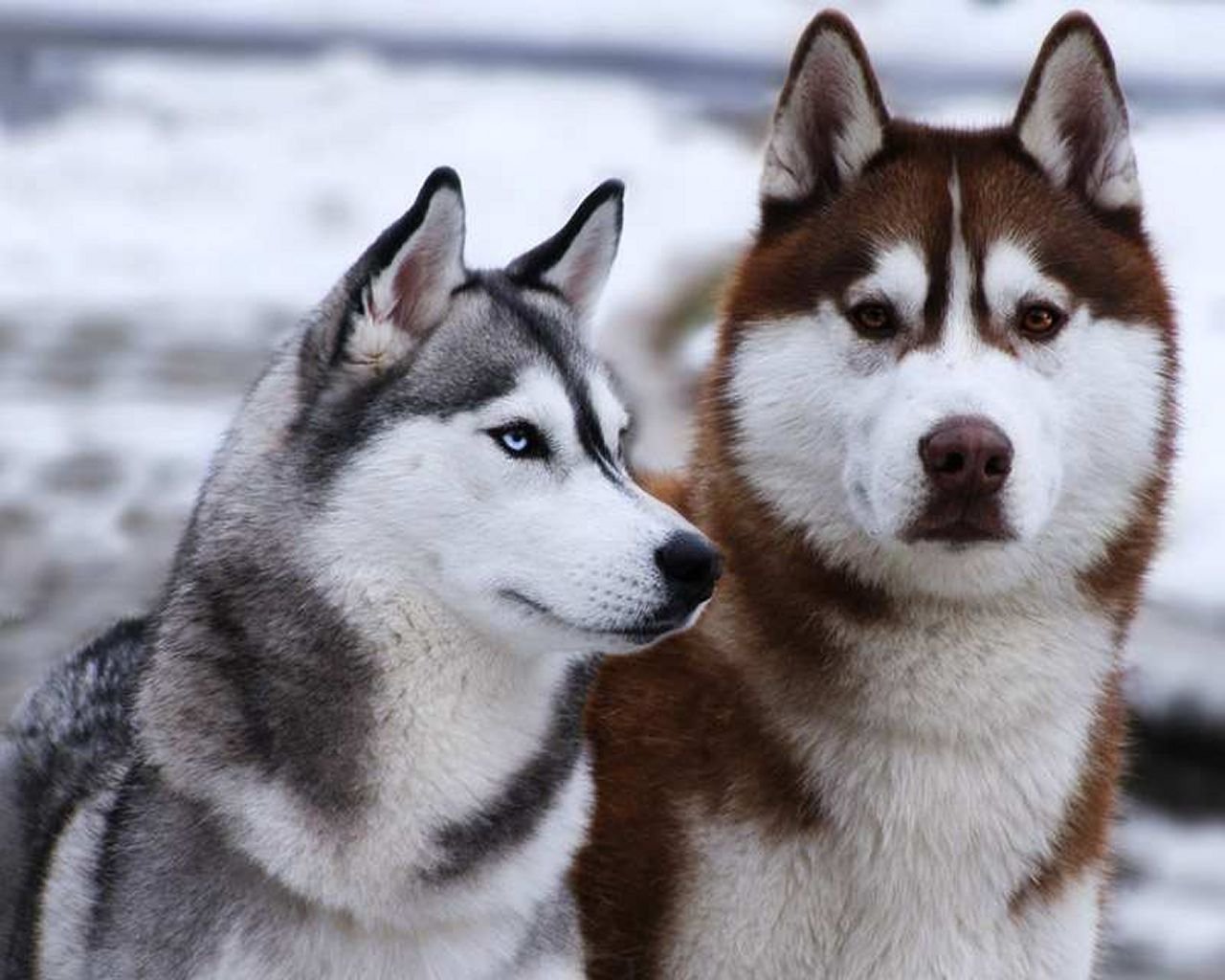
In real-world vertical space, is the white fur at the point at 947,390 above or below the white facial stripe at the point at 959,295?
below

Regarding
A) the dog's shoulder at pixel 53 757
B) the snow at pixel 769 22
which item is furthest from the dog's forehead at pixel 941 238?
the snow at pixel 769 22

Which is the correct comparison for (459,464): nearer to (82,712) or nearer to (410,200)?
(82,712)

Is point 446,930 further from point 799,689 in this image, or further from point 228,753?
point 799,689

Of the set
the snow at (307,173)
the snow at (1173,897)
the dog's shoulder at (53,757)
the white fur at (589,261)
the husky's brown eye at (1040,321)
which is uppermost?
the husky's brown eye at (1040,321)

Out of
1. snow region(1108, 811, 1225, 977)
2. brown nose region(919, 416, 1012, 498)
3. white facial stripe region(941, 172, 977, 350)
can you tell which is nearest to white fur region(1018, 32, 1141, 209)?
white facial stripe region(941, 172, 977, 350)

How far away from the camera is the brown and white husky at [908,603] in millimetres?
4191

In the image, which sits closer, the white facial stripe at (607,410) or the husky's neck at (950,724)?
the white facial stripe at (607,410)

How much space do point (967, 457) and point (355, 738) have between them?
45.6 inches

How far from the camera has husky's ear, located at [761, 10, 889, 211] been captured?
14.3ft

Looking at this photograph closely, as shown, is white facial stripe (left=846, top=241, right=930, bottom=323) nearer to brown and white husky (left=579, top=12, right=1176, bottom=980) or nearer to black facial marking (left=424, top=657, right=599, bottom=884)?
brown and white husky (left=579, top=12, right=1176, bottom=980)

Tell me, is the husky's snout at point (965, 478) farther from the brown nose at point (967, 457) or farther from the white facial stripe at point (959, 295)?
the white facial stripe at point (959, 295)

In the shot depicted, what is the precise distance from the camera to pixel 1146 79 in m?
14.2

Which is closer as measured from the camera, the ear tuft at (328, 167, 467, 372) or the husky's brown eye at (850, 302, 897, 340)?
the ear tuft at (328, 167, 467, 372)

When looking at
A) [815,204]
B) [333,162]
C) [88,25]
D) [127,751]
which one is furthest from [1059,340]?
[88,25]
